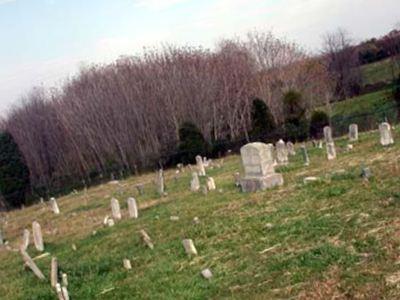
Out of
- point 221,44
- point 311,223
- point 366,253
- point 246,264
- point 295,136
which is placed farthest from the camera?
point 221,44

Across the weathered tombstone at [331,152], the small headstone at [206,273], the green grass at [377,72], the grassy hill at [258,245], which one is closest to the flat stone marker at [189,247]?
the grassy hill at [258,245]

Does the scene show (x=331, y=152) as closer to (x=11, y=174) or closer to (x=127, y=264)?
(x=127, y=264)

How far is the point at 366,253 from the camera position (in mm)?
8336

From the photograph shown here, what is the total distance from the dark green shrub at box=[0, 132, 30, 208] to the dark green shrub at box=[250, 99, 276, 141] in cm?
1573

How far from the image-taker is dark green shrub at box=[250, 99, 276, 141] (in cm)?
3188

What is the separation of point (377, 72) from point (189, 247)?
177 ft

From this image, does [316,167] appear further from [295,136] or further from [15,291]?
[295,136]

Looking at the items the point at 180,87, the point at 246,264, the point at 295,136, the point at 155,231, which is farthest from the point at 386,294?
the point at 180,87

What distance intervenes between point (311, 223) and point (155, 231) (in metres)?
4.40

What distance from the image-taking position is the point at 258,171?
15234mm

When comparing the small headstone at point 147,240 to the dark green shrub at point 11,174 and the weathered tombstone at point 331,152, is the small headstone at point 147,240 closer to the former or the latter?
the weathered tombstone at point 331,152

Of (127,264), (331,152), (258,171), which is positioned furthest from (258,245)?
(331,152)

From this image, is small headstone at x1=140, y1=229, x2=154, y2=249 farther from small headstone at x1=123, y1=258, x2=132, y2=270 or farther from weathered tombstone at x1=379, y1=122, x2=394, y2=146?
weathered tombstone at x1=379, y1=122, x2=394, y2=146

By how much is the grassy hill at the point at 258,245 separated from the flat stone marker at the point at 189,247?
0.64ft
